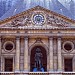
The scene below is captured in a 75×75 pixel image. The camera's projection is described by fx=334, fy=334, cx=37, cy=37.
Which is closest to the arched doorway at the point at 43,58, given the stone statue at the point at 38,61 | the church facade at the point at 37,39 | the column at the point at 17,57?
the church facade at the point at 37,39

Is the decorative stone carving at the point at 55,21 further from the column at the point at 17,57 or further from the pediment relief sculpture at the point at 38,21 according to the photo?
the column at the point at 17,57

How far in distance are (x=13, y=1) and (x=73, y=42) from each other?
499 inches

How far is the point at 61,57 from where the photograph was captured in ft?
122

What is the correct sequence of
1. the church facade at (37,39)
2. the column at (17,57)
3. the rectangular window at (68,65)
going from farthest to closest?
the rectangular window at (68,65) < the church facade at (37,39) < the column at (17,57)

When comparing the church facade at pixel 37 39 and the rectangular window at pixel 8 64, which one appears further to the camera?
the rectangular window at pixel 8 64

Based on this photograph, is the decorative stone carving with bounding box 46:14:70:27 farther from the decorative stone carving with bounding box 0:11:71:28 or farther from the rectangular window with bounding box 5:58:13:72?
the rectangular window with bounding box 5:58:13:72

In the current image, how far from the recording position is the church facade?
37.1 metres

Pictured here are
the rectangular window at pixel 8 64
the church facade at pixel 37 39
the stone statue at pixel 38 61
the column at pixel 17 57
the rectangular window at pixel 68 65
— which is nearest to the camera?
the column at pixel 17 57

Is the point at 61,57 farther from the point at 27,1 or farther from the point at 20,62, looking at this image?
the point at 27,1

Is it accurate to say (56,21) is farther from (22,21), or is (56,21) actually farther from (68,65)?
(68,65)

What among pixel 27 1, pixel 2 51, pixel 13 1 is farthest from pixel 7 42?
pixel 13 1

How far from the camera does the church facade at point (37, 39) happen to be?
3706 cm

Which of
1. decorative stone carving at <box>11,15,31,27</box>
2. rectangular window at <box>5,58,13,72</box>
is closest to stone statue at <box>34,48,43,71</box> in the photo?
rectangular window at <box>5,58,13,72</box>

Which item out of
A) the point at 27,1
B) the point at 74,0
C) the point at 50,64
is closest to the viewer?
the point at 50,64
